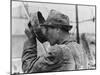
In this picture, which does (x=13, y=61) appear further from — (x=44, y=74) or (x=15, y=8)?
(x=15, y=8)

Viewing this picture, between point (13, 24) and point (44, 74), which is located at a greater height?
point (13, 24)

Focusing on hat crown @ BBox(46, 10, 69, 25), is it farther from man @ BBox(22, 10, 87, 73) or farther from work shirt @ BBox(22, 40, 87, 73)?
work shirt @ BBox(22, 40, 87, 73)

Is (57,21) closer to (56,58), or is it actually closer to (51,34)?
(51,34)

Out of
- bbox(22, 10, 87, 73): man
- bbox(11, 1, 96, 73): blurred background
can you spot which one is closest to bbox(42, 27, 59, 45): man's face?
bbox(22, 10, 87, 73): man

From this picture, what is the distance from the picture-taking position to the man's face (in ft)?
7.75

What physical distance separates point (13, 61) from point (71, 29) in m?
0.92

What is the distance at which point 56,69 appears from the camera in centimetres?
239

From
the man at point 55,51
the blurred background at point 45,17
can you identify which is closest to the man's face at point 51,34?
the man at point 55,51

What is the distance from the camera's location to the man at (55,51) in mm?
2312

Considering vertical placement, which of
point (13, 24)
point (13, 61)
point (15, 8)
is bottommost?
point (13, 61)

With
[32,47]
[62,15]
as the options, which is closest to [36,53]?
[32,47]

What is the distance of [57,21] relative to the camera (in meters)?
2.41

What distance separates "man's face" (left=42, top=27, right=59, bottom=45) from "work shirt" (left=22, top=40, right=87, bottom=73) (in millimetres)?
84

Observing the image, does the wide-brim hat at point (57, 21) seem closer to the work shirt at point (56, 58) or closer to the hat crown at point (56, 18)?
the hat crown at point (56, 18)
